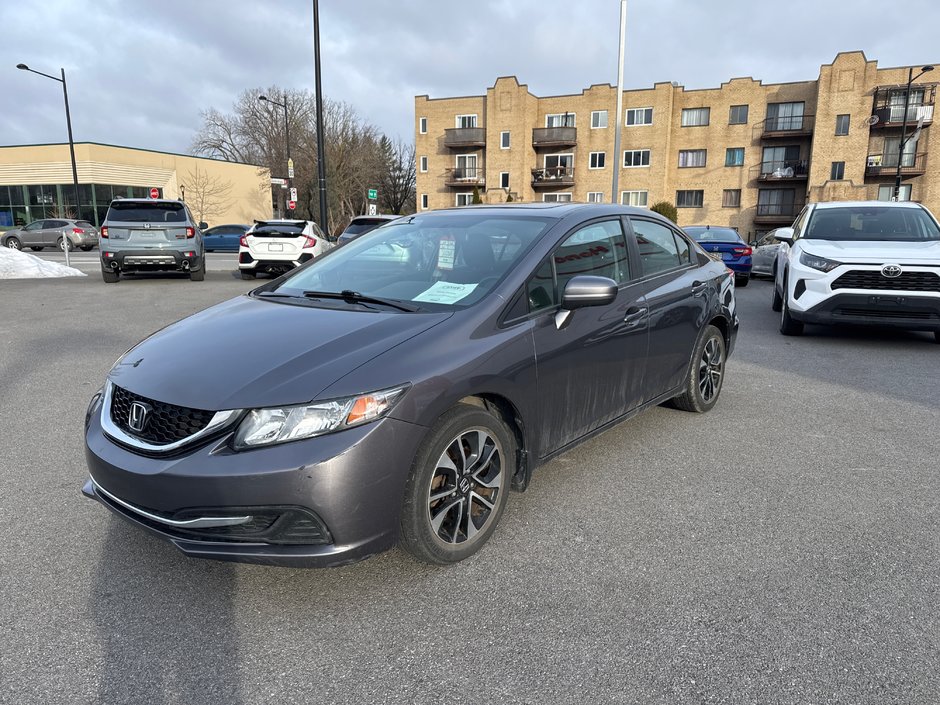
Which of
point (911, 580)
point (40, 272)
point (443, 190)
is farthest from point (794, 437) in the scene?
point (443, 190)

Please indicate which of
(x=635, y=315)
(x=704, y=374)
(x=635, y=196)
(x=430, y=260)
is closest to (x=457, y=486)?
(x=430, y=260)

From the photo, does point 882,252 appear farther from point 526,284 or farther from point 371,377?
point 371,377

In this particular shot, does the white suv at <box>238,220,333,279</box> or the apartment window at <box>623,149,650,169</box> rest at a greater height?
the apartment window at <box>623,149,650,169</box>

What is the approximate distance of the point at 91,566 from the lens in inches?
115

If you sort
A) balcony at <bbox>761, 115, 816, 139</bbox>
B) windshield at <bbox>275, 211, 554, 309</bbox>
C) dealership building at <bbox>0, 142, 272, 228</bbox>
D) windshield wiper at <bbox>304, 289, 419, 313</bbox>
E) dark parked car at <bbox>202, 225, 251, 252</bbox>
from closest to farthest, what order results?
windshield wiper at <bbox>304, 289, 419, 313</bbox> < windshield at <bbox>275, 211, 554, 309</bbox> < dark parked car at <bbox>202, 225, 251, 252</bbox> < dealership building at <bbox>0, 142, 272, 228</bbox> < balcony at <bbox>761, 115, 816, 139</bbox>

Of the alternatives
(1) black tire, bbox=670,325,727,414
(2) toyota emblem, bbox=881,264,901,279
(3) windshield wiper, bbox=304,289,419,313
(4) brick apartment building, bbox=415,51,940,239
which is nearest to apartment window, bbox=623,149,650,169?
(4) brick apartment building, bbox=415,51,940,239

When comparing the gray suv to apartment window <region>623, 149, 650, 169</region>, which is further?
apartment window <region>623, 149, 650, 169</region>

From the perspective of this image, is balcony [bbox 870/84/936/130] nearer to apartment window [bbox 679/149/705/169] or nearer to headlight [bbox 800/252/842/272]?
apartment window [bbox 679/149/705/169]

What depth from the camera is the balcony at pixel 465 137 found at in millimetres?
50719

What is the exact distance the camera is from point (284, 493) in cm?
239

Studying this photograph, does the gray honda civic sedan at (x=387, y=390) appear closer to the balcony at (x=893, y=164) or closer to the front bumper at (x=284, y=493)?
the front bumper at (x=284, y=493)

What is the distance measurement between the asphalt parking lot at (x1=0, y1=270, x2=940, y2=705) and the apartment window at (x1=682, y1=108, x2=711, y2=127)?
→ 159 feet

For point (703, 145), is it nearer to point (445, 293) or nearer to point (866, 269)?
point (866, 269)

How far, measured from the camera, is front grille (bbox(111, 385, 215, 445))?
8.20 ft
